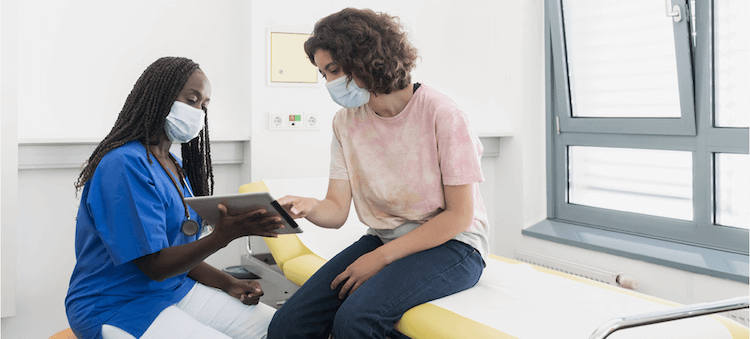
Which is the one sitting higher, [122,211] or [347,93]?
[347,93]

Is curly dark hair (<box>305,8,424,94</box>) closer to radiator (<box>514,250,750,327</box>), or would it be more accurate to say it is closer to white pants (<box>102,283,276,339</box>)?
white pants (<box>102,283,276,339</box>)

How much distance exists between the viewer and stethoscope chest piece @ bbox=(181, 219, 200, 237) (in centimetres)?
154

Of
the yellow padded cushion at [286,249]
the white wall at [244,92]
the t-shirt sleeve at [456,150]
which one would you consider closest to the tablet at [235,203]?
the t-shirt sleeve at [456,150]

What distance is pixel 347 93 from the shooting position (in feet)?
5.44

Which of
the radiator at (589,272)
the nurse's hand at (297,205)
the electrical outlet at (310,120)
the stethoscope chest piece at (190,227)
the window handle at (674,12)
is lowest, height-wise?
the radiator at (589,272)

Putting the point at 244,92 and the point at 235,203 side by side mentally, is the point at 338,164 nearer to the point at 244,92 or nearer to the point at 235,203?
the point at 235,203

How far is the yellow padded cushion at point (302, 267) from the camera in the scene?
84.4 inches

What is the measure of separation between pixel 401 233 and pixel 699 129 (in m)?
1.66

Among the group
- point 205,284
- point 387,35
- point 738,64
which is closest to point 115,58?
point 205,284

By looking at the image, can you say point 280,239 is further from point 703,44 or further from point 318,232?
point 703,44

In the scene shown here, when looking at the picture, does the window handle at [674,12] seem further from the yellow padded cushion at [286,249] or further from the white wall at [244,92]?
the yellow padded cushion at [286,249]

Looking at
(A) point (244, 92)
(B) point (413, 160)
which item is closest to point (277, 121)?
(A) point (244, 92)

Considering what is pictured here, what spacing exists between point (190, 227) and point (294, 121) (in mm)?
1411

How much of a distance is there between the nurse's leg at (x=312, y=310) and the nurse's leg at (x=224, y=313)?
6 centimetres
